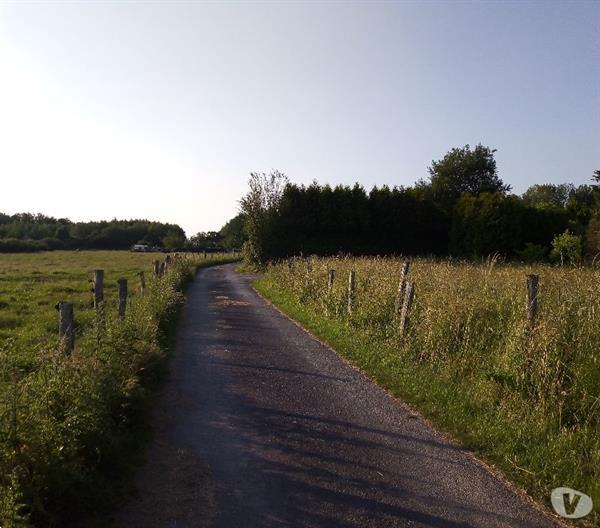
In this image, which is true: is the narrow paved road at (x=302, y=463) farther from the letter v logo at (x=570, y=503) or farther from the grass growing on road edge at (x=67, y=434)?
the grass growing on road edge at (x=67, y=434)

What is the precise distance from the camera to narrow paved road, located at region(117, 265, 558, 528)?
14.7 ft

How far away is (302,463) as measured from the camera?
548 centimetres

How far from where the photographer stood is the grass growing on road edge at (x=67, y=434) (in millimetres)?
4098

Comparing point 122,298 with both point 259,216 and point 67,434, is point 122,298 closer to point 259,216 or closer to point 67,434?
point 67,434

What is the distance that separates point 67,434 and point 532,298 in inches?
241

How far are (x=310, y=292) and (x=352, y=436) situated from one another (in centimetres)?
1222

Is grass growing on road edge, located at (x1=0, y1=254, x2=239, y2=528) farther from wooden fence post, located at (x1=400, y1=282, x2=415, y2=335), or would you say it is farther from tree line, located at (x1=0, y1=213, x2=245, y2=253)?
tree line, located at (x1=0, y1=213, x2=245, y2=253)

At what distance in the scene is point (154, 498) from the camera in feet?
15.5

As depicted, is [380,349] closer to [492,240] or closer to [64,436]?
[64,436]

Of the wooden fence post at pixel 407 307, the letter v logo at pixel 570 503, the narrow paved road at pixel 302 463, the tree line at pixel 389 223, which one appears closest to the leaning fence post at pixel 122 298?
the narrow paved road at pixel 302 463

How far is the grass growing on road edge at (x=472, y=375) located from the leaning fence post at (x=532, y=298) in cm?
39

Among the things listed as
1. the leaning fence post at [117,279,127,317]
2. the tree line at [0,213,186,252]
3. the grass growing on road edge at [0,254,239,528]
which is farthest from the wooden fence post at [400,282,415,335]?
the tree line at [0,213,186,252]

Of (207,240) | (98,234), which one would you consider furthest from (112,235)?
(207,240)

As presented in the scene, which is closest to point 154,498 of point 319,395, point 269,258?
point 319,395
